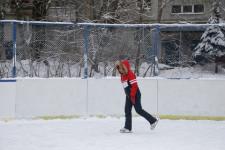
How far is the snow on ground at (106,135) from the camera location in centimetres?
713

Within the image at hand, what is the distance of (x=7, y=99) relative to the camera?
9.62 metres

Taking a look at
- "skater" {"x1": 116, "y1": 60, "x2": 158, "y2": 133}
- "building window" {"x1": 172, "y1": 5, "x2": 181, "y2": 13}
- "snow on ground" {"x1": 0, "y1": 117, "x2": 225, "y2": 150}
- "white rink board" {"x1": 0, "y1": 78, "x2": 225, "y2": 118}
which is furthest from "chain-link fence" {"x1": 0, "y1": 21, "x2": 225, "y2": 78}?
"building window" {"x1": 172, "y1": 5, "x2": 181, "y2": 13}

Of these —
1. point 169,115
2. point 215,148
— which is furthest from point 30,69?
point 215,148

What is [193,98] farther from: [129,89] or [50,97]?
[50,97]

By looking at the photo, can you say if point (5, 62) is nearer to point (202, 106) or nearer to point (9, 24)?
point (9, 24)

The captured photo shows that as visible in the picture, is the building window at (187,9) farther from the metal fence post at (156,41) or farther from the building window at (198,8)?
the metal fence post at (156,41)

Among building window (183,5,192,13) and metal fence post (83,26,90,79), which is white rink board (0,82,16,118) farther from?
building window (183,5,192,13)

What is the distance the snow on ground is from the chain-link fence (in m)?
1.12

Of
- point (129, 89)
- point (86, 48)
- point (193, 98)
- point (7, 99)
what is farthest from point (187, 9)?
point (129, 89)

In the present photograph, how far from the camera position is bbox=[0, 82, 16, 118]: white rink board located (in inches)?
377

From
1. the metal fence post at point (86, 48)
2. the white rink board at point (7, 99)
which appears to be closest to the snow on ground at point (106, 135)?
the white rink board at point (7, 99)

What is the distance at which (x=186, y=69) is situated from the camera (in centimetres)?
1048

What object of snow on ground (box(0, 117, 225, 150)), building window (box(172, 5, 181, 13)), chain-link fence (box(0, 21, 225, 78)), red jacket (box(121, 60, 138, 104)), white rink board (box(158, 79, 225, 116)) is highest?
building window (box(172, 5, 181, 13))

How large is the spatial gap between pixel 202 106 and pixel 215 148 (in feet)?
10.8
